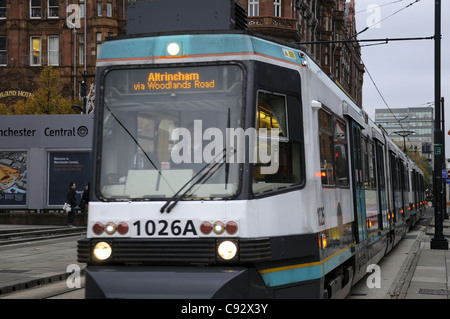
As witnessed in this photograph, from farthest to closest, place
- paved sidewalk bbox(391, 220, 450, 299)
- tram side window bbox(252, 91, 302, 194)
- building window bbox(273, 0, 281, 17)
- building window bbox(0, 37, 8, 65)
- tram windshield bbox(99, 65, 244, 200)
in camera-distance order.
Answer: building window bbox(0, 37, 8, 65)
building window bbox(273, 0, 281, 17)
paved sidewalk bbox(391, 220, 450, 299)
tram side window bbox(252, 91, 302, 194)
tram windshield bbox(99, 65, 244, 200)

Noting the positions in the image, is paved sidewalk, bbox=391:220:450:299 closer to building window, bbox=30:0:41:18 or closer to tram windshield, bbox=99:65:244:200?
tram windshield, bbox=99:65:244:200

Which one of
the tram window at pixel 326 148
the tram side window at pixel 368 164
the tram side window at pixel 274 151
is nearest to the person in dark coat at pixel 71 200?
the tram side window at pixel 368 164

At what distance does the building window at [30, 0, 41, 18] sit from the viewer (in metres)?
57.4

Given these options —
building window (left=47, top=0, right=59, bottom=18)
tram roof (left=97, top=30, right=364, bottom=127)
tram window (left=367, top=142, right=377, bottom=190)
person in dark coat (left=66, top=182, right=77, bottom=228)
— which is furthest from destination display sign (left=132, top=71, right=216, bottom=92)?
building window (left=47, top=0, right=59, bottom=18)

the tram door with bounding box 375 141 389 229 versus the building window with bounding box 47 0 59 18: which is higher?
the building window with bounding box 47 0 59 18

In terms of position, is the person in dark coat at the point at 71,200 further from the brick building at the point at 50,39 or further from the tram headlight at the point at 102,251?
the brick building at the point at 50,39

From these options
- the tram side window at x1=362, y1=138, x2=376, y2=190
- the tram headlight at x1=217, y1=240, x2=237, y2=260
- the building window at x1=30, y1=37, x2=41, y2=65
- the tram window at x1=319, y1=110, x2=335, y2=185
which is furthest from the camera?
the building window at x1=30, y1=37, x2=41, y2=65

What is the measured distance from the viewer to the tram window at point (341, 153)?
8.38 meters

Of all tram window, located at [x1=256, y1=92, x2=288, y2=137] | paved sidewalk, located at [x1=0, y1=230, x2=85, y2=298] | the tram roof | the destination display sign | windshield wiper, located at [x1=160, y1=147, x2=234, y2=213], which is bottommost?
paved sidewalk, located at [x1=0, y1=230, x2=85, y2=298]

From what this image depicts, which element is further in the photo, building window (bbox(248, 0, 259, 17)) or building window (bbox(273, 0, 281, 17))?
building window (bbox(273, 0, 281, 17))

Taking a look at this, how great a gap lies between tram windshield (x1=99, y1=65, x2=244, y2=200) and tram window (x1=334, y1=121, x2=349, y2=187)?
2.35m

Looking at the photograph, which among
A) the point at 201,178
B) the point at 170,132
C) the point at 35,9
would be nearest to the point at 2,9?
the point at 35,9
